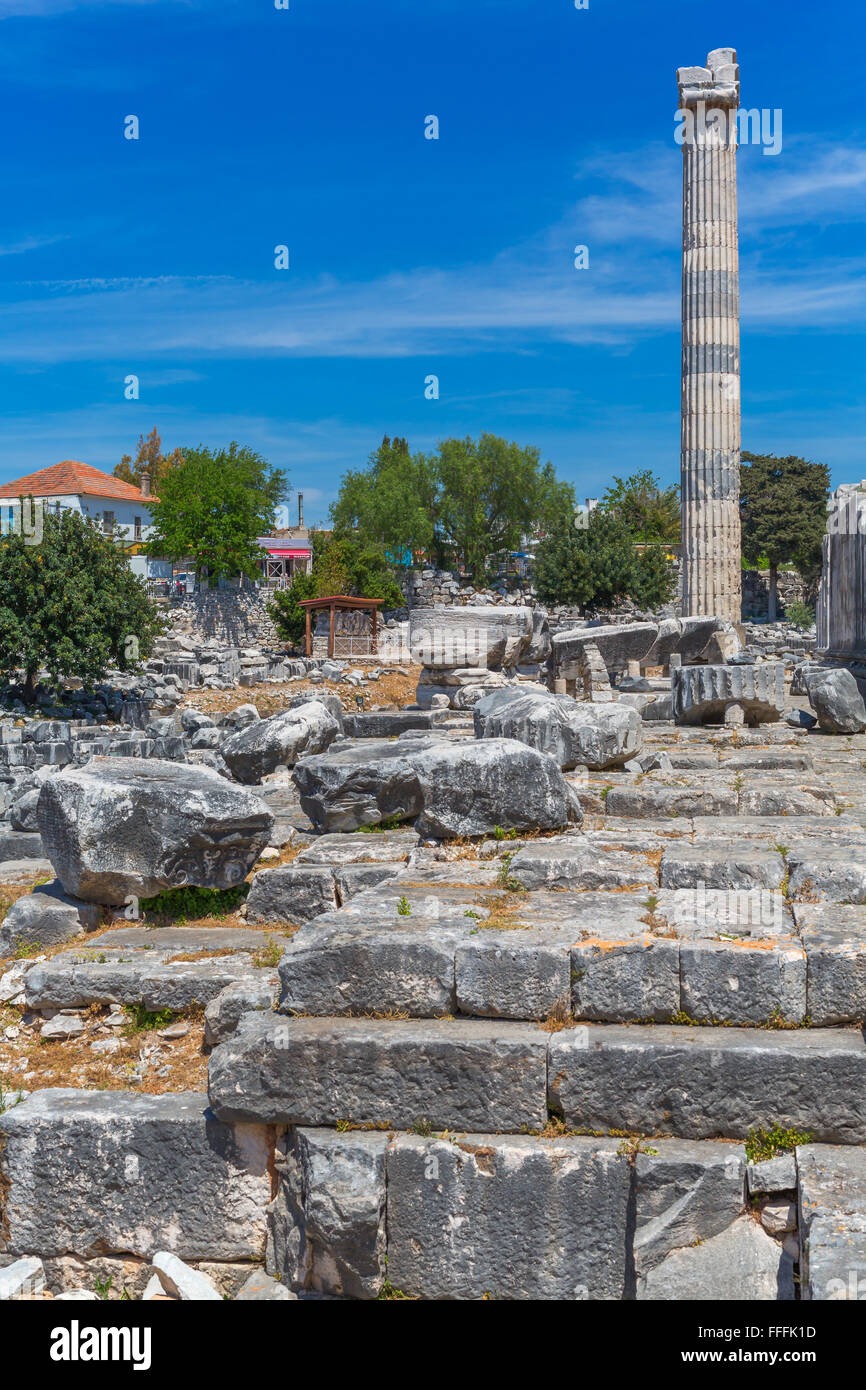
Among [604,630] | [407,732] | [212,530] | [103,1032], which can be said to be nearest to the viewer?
[103,1032]

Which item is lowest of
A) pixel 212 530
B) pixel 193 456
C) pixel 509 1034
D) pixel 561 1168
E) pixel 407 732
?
pixel 561 1168

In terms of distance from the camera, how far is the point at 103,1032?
17.8ft

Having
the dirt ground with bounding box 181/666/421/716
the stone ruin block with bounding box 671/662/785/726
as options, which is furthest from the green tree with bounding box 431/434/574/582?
the stone ruin block with bounding box 671/662/785/726

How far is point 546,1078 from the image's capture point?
4.15 m

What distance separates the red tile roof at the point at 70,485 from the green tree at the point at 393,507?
31.5ft

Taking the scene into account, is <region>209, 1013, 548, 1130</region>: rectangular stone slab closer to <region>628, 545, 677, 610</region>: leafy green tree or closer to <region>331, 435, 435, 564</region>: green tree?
<region>628, 545, 677, 610</region>: leafy green tree

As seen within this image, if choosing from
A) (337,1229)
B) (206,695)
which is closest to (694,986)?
(337,1229)

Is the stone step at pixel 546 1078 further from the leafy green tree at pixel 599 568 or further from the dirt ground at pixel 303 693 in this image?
the leafy green tree at pixel 599 568

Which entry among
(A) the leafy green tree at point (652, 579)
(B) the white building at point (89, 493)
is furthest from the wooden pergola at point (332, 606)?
(B) the white building at point (89, 493)

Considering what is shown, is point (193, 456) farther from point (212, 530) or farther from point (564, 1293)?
point (564, 1293)

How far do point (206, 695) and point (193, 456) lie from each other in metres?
18.8

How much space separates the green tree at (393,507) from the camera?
5300 cm

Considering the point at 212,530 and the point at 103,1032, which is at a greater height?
the point at 212,530
